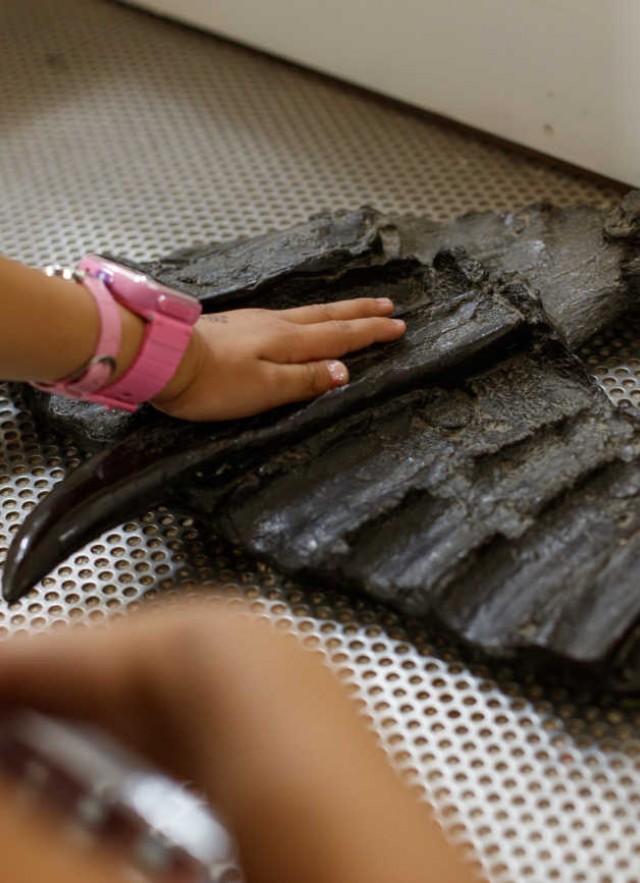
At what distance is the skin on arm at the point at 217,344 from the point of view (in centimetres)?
94

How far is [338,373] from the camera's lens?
1.08 m

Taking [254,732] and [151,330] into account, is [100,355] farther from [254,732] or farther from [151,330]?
[254,732]

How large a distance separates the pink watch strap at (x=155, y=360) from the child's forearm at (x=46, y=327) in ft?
0.03

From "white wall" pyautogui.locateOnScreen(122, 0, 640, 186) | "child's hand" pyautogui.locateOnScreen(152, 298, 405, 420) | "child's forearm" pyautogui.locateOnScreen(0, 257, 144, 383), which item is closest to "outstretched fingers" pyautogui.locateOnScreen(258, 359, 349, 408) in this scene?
"child's hand" pyautogui.locateOnScreen(152, 298, 405, 420)

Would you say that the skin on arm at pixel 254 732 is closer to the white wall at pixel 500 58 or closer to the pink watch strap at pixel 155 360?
the pink watch strap at pixel 155 360

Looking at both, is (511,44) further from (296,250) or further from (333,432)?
(333,432)

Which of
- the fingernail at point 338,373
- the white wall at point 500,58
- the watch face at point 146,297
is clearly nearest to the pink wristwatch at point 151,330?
the watch face at point 146,297

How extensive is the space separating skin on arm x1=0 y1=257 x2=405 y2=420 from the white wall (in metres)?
0.51

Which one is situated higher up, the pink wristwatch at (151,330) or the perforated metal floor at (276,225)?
the pink wristwatch at (151,330)

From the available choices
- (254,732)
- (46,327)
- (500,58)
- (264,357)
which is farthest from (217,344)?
(500,58)

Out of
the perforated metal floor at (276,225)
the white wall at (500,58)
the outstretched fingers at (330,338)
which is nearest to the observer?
the perforated metal floor at (276,225)

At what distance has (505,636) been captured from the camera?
897 millimetres

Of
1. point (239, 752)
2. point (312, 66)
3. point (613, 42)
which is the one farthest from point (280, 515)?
point (312, 66)

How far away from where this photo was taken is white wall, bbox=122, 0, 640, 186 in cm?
142
